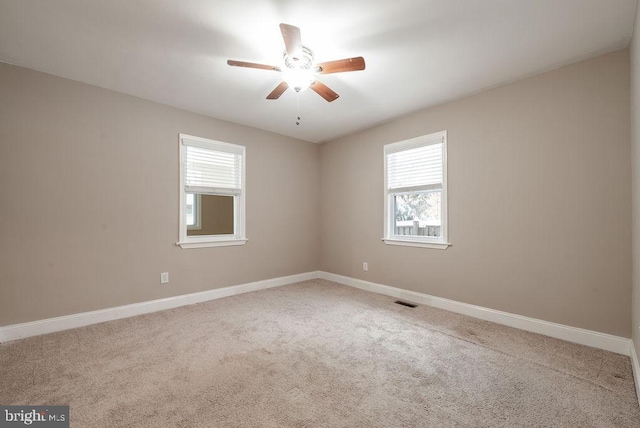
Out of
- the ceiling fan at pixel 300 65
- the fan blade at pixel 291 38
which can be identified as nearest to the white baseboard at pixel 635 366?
the ceiling fan at pixel 300 65

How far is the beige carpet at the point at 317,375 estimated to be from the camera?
158cm

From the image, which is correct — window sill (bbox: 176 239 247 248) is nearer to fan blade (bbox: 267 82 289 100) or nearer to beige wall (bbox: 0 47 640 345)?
beige wall (bbox: 0 47 640 345)

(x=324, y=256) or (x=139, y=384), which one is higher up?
(x=324, y=256)

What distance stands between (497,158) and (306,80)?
7.37 ft

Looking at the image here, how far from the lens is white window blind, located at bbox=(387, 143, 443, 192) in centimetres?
356

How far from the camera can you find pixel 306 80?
2285 millimetres

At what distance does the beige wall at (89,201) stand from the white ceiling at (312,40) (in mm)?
342

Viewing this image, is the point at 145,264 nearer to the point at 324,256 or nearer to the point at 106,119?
the point at 106,119

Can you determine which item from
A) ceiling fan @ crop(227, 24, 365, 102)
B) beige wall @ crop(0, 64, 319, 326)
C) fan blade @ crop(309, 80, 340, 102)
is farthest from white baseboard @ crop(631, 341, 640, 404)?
beige wall @ crop(0, 64, 319, 326)

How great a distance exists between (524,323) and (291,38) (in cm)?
337

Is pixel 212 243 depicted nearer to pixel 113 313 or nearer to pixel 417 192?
pixel 113 313

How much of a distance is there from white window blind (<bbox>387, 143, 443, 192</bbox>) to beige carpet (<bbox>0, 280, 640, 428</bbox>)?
174cm

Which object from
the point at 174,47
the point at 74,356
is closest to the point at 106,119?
the point at 174,47

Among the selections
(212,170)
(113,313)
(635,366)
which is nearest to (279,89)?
(212,170)
